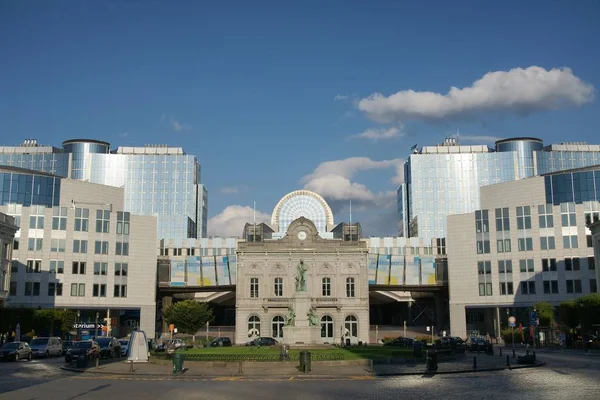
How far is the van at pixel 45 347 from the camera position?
200 ft

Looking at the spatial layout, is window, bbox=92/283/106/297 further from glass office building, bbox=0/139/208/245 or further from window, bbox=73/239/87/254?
glass office building, bbox=0/139/208/245

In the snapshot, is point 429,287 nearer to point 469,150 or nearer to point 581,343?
point 581,343

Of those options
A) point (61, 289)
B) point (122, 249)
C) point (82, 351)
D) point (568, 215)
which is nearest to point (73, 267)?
point (61, 289)

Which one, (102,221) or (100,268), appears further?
(102,221)

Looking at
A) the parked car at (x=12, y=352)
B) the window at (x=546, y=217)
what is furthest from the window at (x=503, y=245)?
the parked car at (x=12, y=352)

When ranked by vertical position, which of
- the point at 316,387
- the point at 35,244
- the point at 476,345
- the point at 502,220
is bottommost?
the point at 316,387

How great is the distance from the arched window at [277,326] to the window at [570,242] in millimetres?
45387

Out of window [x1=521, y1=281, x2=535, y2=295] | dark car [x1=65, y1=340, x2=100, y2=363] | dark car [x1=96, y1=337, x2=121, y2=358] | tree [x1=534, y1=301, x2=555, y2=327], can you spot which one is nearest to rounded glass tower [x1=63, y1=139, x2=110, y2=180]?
window [x1=521, y1=281, x2=535, y2=295]

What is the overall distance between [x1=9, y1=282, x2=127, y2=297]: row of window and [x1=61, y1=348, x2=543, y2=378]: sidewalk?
60732 millimetres

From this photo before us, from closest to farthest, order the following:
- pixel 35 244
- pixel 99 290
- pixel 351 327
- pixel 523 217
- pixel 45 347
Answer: pixel 45 347 → pixel 35 244 → pixel 351 327 → pixel 99 290 → pixel 523 217

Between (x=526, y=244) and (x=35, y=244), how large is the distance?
76.2 metres

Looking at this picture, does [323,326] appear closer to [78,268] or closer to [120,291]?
[120,291]

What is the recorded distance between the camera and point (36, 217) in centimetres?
10625

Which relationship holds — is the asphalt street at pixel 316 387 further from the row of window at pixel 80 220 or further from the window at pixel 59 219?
the row of window at pixel 80 220
